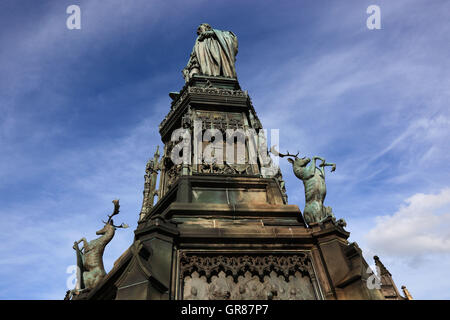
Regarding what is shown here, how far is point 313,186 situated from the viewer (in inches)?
344

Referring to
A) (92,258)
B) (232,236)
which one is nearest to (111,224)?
(92,258)

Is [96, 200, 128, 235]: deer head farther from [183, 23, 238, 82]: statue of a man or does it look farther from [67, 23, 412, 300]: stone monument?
[183, 23, 238, 82]: statue of a man

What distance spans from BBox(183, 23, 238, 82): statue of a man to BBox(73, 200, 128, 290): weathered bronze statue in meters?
9.32

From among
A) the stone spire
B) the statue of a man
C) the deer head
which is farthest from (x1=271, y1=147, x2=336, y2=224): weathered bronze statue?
the stone spire

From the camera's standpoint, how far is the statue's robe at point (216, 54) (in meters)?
16.3

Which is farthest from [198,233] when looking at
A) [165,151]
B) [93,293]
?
[165,151]

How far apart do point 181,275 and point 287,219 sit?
3.31 metres

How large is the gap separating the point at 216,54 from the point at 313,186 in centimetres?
1081

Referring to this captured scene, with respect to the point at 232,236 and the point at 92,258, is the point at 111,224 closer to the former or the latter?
the point at 92,258

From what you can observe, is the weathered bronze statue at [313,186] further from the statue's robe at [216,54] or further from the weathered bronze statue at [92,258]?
the statue's robe at [216,54]

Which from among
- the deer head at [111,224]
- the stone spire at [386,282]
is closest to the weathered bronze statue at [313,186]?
the deer head at [111,224]

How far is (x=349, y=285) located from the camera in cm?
614

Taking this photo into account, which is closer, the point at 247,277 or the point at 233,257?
the point at 247,277

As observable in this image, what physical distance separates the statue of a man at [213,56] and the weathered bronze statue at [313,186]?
7869mm
